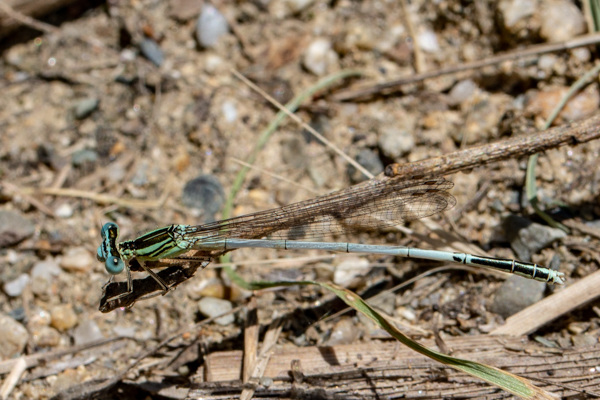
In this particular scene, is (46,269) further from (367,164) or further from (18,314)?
(367,164)

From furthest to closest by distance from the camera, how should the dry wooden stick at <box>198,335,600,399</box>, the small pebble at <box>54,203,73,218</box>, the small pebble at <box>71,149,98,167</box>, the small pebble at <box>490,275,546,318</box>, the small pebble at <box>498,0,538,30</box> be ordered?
the small pebble at <box>71,149,98,167</box>, the small pebble at <box>54,203,73,218</box>, the small pebble at <box>498,0,538,30</box>, the small pebble at <box>490,275,546,318</box>, the dry wooden stick at <box>198,335,600,399</box>

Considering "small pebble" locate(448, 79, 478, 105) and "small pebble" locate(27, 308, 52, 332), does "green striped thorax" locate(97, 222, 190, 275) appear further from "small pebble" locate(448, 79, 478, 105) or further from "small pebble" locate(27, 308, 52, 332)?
"small pebble" locate(448, 79, 478, 105)

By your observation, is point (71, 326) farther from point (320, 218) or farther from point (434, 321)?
point (434, 321)

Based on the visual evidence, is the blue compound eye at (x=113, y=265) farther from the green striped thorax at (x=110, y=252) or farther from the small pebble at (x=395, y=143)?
the small pebble at (x=395, y=143)

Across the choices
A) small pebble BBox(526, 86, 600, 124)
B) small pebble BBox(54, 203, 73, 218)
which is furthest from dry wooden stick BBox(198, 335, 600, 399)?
small pebble BBox(54, 203, 73, 218)

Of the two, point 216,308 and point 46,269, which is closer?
point 216,308

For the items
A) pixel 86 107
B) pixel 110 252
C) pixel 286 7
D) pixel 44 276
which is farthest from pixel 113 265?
pixel 286 7

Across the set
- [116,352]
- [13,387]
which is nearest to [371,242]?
[116,352]
